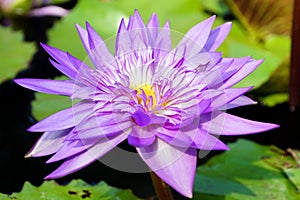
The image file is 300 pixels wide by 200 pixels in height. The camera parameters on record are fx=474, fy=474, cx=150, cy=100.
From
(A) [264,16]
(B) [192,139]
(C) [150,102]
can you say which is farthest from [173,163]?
(A) [264,16]

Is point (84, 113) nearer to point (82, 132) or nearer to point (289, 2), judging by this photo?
point (82, 132)

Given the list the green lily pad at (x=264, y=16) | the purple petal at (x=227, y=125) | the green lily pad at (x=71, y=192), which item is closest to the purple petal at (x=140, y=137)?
the purple petal at (x=227, y=125)

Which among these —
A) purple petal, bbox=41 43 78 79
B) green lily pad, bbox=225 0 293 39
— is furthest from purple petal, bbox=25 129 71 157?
green lily pad, bbox=225 0 293 39

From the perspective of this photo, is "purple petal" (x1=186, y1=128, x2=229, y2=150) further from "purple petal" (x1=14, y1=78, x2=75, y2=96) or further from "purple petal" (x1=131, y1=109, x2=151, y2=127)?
"purple petal" (x1=14, y1=78, x2=75, y2=96)

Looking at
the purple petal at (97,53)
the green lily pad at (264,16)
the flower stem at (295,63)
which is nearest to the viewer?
the purple petal at (97,53)

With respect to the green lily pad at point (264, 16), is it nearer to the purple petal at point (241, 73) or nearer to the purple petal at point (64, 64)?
the purple petal at point (241, 73)

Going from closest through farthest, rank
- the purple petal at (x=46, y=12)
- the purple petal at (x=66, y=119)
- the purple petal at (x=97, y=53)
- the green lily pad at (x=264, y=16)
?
the purple petal at (x=66, y=119), the purple petal at (x=97, y=53), the green lily pad at (x=264, y=16), the purple petal at (x=46, y=12)
